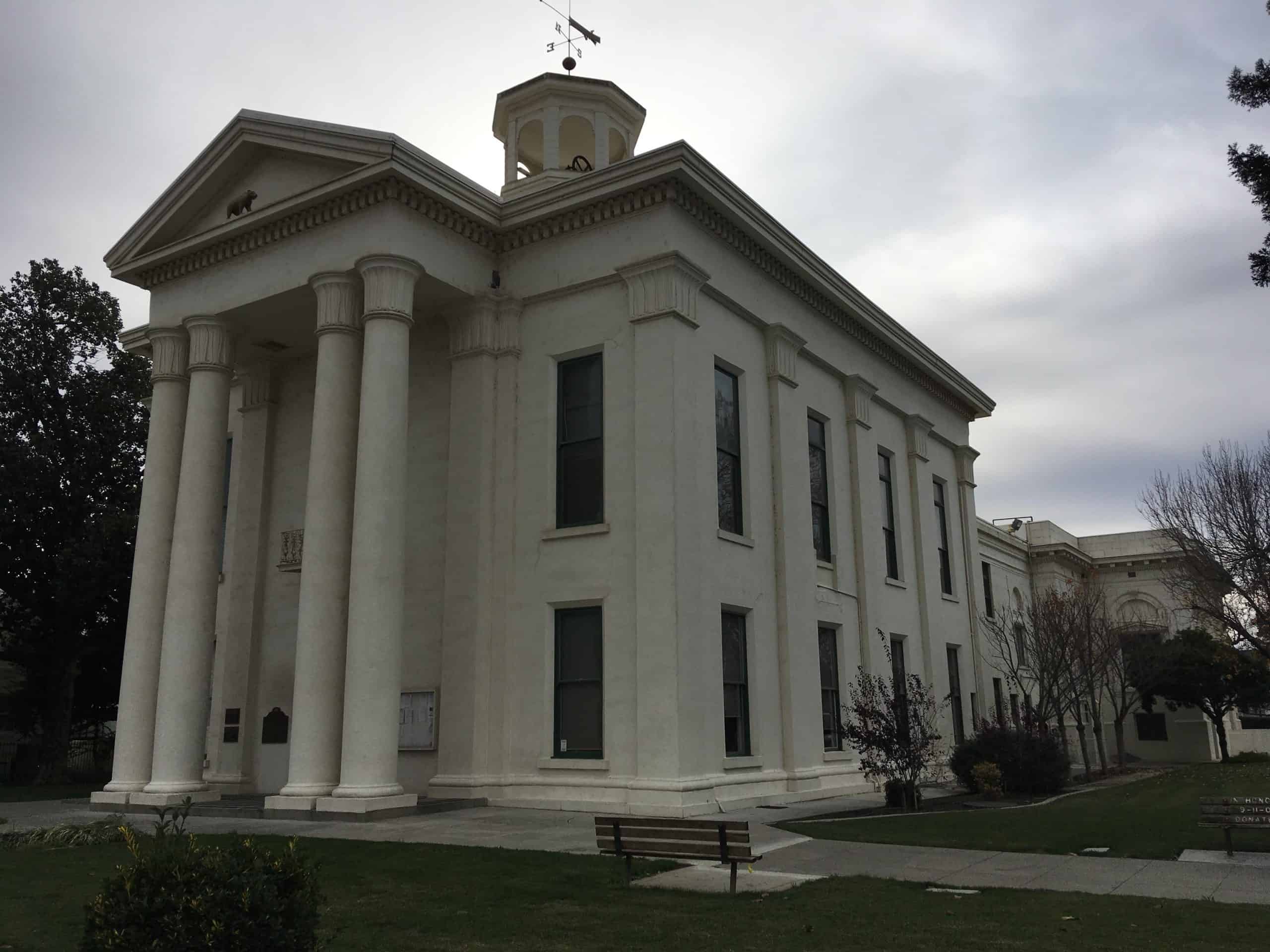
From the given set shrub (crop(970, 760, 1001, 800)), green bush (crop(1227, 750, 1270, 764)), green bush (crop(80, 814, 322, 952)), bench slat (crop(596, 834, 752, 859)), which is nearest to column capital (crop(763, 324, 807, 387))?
shrub (crop(970, 760, 1001, 800))

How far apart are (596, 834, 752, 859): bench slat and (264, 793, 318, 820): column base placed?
23.7 feet

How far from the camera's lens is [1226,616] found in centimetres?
2186

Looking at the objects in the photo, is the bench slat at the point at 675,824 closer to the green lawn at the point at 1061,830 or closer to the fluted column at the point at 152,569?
the green lawn at the point at 1061,830

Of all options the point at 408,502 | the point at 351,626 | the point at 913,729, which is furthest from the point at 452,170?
the point at 913,729

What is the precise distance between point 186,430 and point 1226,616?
21144mm

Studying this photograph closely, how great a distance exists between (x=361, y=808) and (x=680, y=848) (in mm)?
7347

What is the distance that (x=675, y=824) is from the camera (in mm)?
10930

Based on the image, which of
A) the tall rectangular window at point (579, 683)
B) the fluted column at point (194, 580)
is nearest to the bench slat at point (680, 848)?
the tall rectangular window at point (579, 683)

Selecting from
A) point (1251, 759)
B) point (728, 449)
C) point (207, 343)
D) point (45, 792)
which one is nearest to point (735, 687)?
point (728, 449)

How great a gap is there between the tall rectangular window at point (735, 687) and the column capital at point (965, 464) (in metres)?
16.2

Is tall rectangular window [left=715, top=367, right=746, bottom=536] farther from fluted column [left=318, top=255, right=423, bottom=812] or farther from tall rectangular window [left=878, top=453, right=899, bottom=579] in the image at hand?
tall rectangular window [left=878, top=453, right=899, bottom=579]

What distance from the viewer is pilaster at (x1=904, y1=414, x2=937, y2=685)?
92.7 feet

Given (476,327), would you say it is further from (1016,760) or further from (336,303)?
(1016,760)

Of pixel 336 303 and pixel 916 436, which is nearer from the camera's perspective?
pixel 336 303
